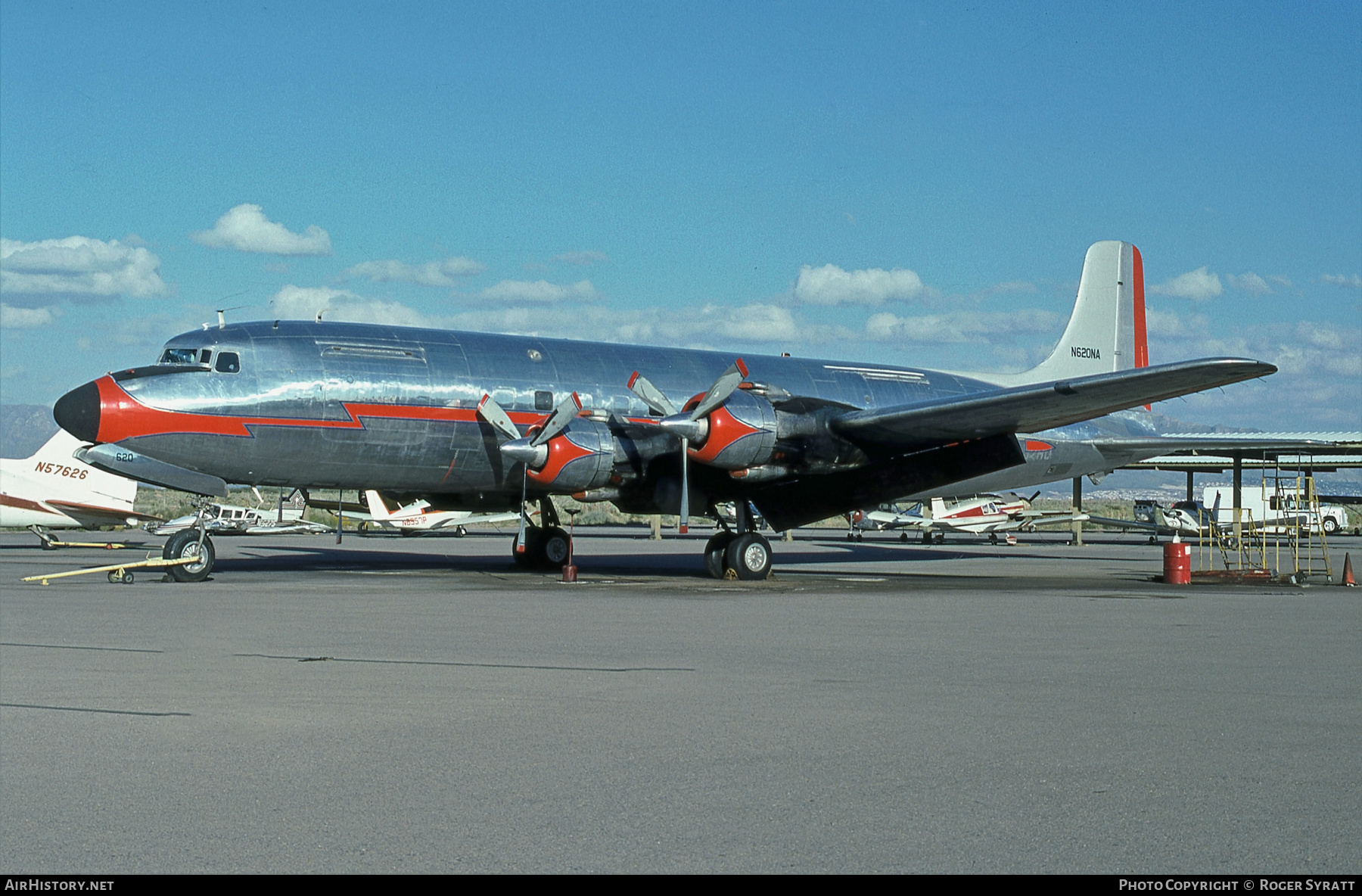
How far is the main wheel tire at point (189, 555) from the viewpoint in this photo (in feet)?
62.1

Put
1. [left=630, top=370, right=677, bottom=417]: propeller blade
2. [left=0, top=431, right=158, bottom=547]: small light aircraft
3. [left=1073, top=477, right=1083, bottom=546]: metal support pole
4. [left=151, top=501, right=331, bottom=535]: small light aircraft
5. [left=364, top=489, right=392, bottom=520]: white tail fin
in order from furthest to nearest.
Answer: [left=151, top=501, right=331, bottom=535]: small light aircraft
[left=364, top=489, right=392, bottom=520]: white tail fin
[left=1073, top=477, right=1083, bottom=546]: metal support pole
[left=0, top=431, right=158, bottom=547]: small light aircraft
[left=630, top=370, right=677, bottom=417]: propeller blade

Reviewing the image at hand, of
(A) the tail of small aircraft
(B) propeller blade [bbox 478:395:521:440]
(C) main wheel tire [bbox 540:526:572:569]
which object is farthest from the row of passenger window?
(A) the tail of small aircraft

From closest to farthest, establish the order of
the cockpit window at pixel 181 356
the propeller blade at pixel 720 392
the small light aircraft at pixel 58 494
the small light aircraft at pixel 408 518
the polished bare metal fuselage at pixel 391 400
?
the polished bare metal fuselage at pixel 391 400
the cockpit window at pixel 181 356
the propeller blade at pixel 720 392
the small light aircraft at pixel 58 494
the small light aircraft at pixel 408 518

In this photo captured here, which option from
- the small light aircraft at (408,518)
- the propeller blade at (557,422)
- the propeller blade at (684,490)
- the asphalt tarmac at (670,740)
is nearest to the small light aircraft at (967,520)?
the small light aircraft at (408,518)

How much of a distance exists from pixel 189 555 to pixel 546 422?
19.8ft

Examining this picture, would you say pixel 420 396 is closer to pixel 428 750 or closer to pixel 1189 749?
pixel 428 750

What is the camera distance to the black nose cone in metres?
18.2

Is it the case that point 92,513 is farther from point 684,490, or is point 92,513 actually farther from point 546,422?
point 684,490

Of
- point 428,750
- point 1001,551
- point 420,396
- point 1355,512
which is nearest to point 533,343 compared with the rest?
point 420,396

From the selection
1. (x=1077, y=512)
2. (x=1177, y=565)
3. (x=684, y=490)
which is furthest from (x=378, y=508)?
(x=1177, y=565)

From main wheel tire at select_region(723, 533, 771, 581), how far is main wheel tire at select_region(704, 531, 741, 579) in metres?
0.29

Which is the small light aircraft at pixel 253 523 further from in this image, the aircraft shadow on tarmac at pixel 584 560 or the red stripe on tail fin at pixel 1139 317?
the red stripe on tail fin at pixel 1139 317

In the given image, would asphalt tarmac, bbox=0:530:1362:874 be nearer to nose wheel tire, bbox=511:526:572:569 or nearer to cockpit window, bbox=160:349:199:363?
cockpit window, bbox=160:349:199:363
